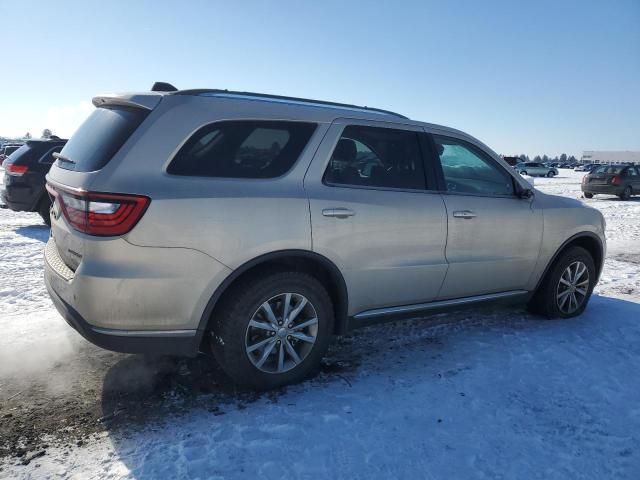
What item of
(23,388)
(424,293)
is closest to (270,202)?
(424,293)

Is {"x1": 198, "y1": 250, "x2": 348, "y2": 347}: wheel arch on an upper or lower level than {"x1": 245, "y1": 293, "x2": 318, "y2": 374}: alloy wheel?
upper

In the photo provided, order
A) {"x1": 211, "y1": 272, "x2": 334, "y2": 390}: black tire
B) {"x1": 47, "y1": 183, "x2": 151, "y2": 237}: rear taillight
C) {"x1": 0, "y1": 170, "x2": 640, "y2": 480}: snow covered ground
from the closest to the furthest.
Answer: {"x1": 0, "y1": 170, "x2": 640, "y2": 480}: snow covered ground < {"x1": 47, "y1": 183, "x2": 151, "y2": 237}: rear taillight < {"x1": 211, "y1": 272, "x2": 334, "y2": 390}: black tire

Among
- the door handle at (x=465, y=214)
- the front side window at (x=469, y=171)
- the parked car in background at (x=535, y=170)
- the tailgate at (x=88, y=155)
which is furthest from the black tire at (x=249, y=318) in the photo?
the parked car in background at (x=535, y=170)

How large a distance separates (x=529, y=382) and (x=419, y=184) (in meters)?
1.62

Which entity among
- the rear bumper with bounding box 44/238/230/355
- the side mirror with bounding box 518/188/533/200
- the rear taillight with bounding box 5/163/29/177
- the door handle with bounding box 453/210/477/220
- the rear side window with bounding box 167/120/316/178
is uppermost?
the rear side window with bounding box 167/120/316/178

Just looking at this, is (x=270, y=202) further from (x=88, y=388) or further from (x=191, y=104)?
(x=88, y=388)

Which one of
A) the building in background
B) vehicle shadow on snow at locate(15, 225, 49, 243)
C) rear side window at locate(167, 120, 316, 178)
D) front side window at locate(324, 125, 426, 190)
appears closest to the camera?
rear side window at locate(167, 120, 316, 178)

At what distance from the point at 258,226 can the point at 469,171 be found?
6.85ft

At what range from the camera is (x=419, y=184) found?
370cm

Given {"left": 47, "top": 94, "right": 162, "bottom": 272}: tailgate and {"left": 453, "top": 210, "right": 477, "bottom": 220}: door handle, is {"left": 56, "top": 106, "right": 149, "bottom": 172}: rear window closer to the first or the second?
{"left": 47, "top": 94, "right": 162, "bottom": 272}: tailgate

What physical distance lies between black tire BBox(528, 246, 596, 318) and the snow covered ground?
36cm

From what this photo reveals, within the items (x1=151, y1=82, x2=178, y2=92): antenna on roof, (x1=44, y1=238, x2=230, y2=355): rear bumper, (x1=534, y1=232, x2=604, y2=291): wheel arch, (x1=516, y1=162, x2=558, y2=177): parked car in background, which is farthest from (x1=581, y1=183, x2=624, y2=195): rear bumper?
(x1=516, y1=162, x2=558, y2=177): parked car in background

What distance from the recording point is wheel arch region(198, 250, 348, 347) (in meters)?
2.87

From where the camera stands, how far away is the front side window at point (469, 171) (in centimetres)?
392
